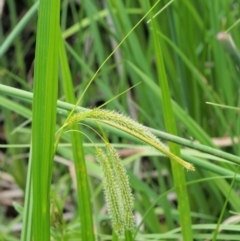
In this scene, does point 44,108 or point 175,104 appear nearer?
point 44,108

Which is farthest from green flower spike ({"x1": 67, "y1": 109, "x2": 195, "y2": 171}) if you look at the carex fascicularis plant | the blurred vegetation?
the blurred vegetation

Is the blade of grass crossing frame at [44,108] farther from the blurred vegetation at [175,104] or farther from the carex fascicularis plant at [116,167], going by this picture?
the blurred vegetation at [175,104]

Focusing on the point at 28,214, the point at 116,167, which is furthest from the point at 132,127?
the point at 28,214

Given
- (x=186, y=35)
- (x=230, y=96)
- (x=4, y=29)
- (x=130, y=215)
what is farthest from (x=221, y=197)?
(x=4, y=29)

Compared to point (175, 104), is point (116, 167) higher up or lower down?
lower down

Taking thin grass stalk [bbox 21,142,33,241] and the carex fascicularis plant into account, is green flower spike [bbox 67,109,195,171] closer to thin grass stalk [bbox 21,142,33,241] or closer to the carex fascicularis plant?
the carex fascicularis plant

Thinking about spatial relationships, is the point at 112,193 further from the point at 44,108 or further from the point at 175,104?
the point at 175,104
